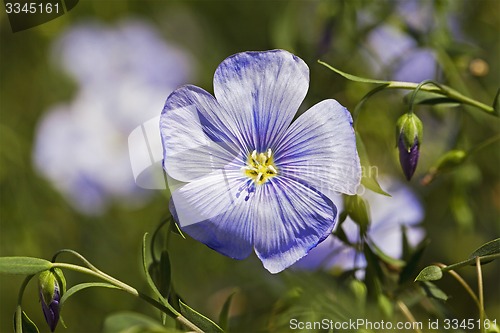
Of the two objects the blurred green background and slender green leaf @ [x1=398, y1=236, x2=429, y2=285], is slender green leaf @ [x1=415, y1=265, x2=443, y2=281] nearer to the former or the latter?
slender green leaf @ [x1=398, y1=236, x2=429, y2=285]

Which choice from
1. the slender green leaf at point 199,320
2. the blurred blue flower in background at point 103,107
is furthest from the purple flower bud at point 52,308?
the blurred blue flower in background at point 103,107

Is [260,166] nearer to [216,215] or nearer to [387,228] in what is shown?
[216,215]

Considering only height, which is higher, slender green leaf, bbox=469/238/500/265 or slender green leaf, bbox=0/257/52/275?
slender green leaf, bbox=0/257/52/275

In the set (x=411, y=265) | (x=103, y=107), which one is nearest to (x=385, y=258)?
(x=411, y=265)

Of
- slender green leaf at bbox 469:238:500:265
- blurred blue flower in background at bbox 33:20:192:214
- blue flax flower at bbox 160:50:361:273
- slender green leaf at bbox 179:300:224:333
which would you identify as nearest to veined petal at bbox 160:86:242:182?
blue flax flower at bbox 160:50:361:273

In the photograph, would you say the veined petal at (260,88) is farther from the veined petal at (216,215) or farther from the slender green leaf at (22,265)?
the slender green leaf at (22,265)

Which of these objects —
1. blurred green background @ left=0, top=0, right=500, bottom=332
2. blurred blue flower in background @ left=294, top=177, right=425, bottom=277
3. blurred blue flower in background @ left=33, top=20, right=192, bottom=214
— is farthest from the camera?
blurred blue flower in background @ left=33, top=20, right=192, bottom=214

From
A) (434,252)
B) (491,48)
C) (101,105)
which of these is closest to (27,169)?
A: (101,105)
